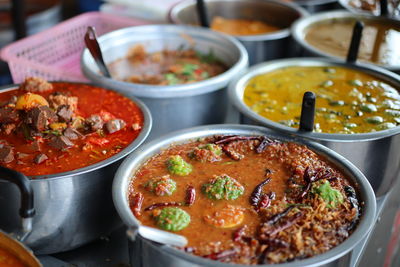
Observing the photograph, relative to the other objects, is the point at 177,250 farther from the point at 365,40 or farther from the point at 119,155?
the point at 365,40

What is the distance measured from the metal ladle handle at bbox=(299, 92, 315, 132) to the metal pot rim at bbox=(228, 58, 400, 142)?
27 millimetres

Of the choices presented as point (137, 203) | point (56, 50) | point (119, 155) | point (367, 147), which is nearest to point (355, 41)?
point (367, 147)

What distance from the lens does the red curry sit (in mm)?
1810

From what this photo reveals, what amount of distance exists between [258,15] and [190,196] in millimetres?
2634

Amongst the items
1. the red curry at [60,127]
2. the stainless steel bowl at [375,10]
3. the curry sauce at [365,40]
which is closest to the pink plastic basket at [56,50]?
the red curry at [60,127]

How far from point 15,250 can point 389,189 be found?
168cm

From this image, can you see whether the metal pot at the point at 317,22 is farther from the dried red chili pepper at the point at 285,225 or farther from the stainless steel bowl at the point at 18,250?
the stainless steel bowl at the point at 18,250

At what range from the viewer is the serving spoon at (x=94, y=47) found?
237cm

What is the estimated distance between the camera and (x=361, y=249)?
5.75 feet

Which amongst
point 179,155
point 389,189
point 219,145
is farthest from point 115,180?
point 389,189

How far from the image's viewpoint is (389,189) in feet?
7.30

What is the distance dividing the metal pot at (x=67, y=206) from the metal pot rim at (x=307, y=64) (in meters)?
0.60

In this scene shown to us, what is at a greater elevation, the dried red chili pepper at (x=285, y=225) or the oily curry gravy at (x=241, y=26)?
the oily curry gravy at (x=241, y=26)

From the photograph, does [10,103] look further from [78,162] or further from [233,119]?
[233,119]
